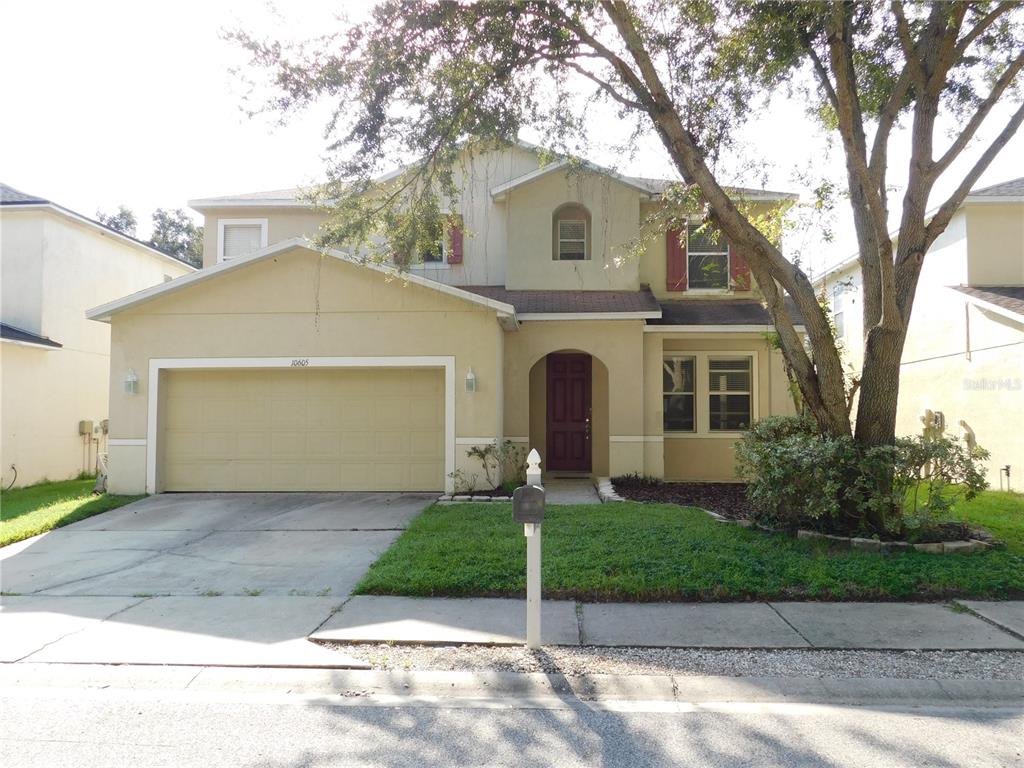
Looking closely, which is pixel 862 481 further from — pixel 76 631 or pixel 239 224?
pixel 239 224

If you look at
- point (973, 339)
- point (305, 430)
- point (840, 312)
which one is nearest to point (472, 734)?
point (305, 430)

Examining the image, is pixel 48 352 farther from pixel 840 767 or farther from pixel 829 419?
pixel 840 767

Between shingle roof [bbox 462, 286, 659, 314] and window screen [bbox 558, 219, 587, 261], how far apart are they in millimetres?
1023

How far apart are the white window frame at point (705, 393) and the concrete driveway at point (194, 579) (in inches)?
244

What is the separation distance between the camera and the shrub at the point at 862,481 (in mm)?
7570

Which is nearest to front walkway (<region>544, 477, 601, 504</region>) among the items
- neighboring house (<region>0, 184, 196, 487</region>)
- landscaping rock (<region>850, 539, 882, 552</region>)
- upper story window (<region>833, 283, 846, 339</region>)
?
landscaping rock (<region>850, 539, 882, 552</region>)

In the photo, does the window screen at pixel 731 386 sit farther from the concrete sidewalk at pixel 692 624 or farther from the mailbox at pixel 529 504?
the mailbox at pixel 529 504

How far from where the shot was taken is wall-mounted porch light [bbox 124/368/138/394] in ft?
39.1

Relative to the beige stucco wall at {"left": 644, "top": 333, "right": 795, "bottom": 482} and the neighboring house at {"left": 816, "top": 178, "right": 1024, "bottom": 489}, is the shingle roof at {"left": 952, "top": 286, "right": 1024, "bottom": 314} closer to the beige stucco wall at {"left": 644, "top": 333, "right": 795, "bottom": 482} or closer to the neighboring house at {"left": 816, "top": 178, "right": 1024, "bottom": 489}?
the neighboring house at {"left": 816, "top": 178, "right": 1024, "bottom": 489}

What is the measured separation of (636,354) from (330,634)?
8.87 meters

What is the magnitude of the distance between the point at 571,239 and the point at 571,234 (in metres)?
0.11

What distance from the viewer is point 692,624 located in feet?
18.6

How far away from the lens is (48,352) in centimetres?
1535

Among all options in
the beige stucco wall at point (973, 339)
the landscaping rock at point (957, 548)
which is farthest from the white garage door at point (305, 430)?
the beige stucco wall at point (973, 339)
